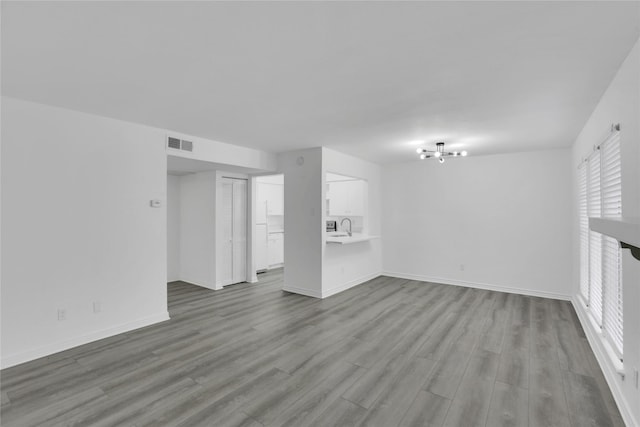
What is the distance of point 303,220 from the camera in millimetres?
5523

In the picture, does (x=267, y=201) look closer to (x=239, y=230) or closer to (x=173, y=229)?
(x=239, y=230)

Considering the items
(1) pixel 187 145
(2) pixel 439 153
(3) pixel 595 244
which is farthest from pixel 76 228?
(3) pixel 595 244

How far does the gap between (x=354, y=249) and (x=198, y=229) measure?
3211 mm

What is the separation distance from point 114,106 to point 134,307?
244cm

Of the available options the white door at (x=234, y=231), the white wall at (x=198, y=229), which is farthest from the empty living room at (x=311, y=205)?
the white door at (x=234, y=231)

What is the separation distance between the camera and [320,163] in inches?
208

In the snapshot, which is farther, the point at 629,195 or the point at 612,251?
the point at 612,251

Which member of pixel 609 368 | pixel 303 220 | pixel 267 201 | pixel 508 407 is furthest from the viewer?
pixel 267 201

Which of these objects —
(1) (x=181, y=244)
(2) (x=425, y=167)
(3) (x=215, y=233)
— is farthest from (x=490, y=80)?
(1) (x=181, y=244)

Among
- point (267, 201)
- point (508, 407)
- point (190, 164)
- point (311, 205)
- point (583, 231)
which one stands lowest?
point (508, 407)

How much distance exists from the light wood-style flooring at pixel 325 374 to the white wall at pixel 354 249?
1.10 meters

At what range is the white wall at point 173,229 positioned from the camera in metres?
6.53

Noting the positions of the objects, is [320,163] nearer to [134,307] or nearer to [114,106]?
[114,106]

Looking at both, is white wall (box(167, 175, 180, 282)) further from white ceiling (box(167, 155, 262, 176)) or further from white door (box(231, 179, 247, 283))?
white door (box(231, 179, 247, 283))
